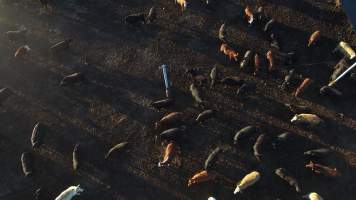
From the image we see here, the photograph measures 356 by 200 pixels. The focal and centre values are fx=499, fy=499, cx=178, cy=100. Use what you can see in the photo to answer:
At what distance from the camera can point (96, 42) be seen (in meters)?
24.9

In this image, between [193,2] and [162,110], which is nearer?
[162,110]

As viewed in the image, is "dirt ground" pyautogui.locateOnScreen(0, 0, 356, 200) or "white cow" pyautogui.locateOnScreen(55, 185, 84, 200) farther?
"dirt ground" pyautogui.locateOnScreen(0, 0, 356, 200)

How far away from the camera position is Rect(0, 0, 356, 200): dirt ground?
67.7 feet

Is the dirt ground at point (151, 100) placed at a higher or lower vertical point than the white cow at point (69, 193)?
higher

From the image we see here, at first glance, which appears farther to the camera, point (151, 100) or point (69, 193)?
point (151, 100)

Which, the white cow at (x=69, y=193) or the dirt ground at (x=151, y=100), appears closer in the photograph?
the white cow at (x=69, y=193)

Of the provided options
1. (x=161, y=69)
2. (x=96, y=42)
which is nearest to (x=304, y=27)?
(x=161, y=69)

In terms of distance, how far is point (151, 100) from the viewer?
2277cm

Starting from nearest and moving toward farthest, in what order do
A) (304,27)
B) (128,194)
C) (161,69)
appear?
(128,194)
(161,69)
(304,27)

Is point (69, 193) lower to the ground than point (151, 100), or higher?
lower

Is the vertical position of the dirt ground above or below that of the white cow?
above

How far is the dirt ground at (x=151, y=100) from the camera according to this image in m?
20.6

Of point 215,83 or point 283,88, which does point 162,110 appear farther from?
point 283,88

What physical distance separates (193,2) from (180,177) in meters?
10.2
